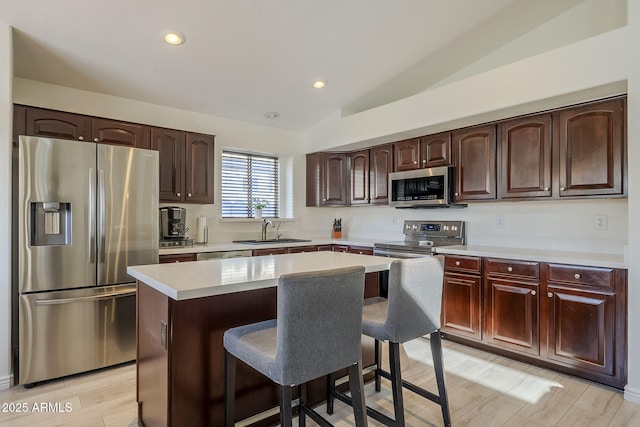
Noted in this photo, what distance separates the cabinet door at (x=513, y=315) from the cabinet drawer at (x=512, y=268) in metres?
0.06

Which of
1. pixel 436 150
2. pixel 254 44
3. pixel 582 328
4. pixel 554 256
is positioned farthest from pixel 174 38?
pixel 582 328

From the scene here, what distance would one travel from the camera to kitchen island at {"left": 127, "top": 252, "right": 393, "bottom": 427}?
1.52m

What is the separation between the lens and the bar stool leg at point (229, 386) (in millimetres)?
1564

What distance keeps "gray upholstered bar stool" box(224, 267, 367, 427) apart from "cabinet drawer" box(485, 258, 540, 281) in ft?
6.37

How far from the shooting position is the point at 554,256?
2635 mm

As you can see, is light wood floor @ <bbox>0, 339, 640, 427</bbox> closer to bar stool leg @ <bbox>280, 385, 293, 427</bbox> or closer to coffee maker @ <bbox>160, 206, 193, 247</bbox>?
bar stool leg @ <bbox>280, 385, 293, 427</bbox>

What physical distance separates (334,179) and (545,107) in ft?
8.19

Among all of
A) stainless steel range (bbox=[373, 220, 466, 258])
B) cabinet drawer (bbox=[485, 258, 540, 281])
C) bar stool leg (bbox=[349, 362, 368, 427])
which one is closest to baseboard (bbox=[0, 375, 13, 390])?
bar stool leg (bbox=[349, 362, 368, 427])

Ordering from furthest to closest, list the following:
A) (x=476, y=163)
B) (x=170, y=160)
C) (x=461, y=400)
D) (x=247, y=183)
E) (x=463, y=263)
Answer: (x=247, y=183) → (x=170, y=160) → (x=476, y=163) → (x=463, y=263) → (x=461, y=400)

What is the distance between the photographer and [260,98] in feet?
12.7

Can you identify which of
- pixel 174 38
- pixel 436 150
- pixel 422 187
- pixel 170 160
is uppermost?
pixel 174 38

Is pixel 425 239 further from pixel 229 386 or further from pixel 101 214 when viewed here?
pixel 101 214

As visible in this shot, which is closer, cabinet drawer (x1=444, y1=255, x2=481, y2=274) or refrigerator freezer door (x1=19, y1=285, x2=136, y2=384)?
refrigerator freezer door (x1=19, y1=285, x2=136, y2=384)

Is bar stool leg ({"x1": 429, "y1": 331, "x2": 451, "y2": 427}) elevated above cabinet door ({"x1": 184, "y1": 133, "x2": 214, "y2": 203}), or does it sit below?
below
